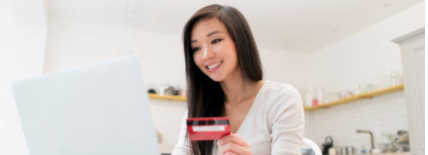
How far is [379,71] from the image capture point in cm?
498

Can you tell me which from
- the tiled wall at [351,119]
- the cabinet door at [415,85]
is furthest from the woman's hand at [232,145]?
the tiled wall at [351,119]

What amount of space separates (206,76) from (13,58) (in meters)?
2.53

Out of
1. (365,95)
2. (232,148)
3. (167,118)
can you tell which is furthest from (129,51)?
(232,148)

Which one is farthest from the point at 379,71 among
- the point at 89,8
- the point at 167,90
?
the point at 89,8

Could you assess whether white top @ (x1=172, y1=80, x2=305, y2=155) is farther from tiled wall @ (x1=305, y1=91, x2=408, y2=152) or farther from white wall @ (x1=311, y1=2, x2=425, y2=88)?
white wall @ (x1=311, y1=2, x2=425, y2=88)

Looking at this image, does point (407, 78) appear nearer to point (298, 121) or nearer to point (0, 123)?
point (298, 121)

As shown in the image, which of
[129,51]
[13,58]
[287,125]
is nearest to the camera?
[287,125]

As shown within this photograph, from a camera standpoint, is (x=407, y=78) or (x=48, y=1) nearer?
(x=407, y=78)

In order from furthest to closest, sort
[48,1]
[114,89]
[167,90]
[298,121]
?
[167,90] → [48,1] → [298,121] → [114,89]

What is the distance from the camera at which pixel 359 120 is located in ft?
16.9

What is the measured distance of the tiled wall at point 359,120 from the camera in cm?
458

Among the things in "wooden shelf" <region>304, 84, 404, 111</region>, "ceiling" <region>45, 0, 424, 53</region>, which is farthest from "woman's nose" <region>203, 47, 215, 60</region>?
"wooden shelf" <region>304, 84, 404, 111</region>

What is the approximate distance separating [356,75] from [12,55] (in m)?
4.53

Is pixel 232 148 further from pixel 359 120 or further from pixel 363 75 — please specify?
pixel 363 75
